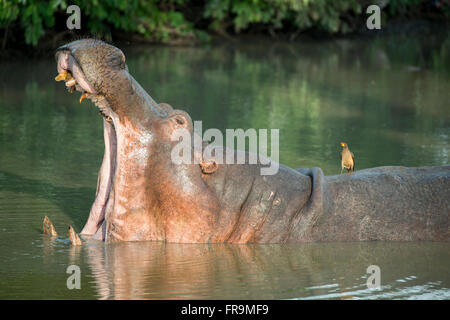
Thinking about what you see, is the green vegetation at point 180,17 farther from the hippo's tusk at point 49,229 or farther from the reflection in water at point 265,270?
the reflection in water at point 265,270

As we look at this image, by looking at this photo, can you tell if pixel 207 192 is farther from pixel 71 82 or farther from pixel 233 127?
pixel 233 127

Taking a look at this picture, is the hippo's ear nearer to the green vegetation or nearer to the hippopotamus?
the hippopotamus

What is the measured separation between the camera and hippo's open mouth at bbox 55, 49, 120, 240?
18.5 ft

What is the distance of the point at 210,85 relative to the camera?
52.4 feet

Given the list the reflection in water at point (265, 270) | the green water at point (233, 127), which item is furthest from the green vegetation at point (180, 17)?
the reflection in water at point (265, 270)

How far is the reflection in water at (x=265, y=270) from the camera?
17.8 feet

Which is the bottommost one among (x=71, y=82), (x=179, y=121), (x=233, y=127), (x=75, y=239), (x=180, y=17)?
(x=75, y=239)

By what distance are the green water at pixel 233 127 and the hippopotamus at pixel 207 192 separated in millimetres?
179

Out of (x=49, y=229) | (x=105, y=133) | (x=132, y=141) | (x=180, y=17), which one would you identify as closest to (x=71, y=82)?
(x=105, y=133)

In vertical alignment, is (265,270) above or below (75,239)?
below

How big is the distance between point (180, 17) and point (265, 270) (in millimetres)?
16396

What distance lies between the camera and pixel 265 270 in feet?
19.3

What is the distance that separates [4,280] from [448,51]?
1886 cm
